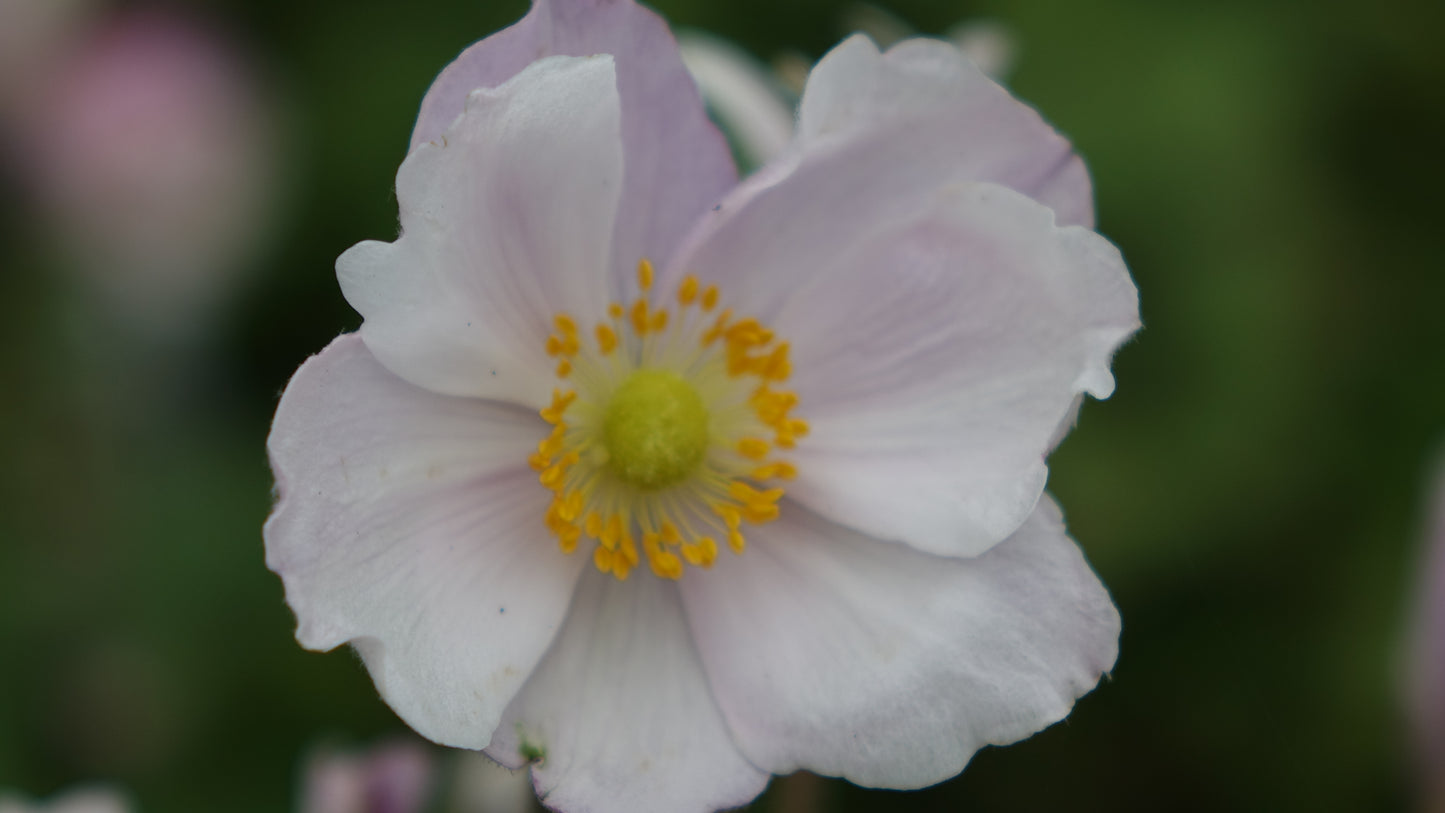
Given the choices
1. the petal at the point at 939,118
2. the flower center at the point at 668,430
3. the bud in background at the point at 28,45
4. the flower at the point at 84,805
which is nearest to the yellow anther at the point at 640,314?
the flower center at the point at 668,430

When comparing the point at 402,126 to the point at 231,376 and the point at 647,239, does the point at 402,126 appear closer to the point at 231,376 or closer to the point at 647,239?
the point at 231,376

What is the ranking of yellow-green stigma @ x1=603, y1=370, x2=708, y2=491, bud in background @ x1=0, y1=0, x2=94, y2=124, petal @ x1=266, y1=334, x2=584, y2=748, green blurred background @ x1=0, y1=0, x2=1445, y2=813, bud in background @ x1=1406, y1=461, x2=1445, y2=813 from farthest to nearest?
bud in background @ x1=0, y1=0, x2=94, y2=124 < green blurred background @ x1=0, y1=0, x2=1445, y2=813 < bud in background @ x1=1406, y1=461, x2=1445, y2=813 < yellow-green stigma @ x1=603, y1=370, x2=708, y2=491 < petal @ x1=266, y1=334, x2=584, y2=748

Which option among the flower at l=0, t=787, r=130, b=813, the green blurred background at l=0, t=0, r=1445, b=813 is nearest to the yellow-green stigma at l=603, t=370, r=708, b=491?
the flower at l=0, t=787, r=130, b=813

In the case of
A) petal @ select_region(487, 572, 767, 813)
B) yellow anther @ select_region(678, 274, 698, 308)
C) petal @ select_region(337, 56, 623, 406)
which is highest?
petal @ select_region(337, 56, 623, 406)

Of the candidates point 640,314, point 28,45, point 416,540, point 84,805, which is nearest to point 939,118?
point 640,314

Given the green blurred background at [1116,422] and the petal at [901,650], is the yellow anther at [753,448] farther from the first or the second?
the green blurred background at [1116,422]

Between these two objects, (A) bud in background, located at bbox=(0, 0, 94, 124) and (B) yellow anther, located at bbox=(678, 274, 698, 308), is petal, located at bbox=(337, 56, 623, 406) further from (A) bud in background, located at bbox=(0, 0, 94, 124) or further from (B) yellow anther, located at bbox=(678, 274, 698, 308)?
(A) bud in background, located at bbox=(0, 0, 94, 124)

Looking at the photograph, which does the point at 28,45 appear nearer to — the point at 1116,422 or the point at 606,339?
the point at 606,339
